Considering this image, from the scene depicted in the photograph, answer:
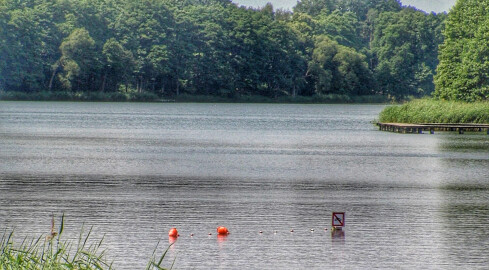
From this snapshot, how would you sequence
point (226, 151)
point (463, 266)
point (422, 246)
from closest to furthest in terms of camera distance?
point (463, 266) < point (422, 246) < point (226, 151)

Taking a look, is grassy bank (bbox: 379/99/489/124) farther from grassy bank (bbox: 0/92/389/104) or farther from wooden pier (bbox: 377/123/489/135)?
grassy bank (bbox: 0/92/389/104)

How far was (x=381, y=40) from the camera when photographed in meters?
147

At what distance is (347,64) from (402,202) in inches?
4185

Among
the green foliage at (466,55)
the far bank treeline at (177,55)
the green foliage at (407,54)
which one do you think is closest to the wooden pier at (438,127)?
the green foliage at (466,55)

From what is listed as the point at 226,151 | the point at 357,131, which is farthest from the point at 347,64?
the point at 226,151

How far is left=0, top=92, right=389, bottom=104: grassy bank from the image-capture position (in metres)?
118

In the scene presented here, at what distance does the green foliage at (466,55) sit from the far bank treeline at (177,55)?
2110 inches

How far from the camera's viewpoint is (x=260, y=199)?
23.2 metres

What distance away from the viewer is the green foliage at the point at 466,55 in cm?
6838

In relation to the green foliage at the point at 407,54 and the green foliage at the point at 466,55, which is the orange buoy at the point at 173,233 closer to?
the green foliage at the point at 466,55

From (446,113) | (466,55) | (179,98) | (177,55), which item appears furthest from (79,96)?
(446,113)

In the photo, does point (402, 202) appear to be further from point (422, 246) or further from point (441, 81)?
point (441, 81)

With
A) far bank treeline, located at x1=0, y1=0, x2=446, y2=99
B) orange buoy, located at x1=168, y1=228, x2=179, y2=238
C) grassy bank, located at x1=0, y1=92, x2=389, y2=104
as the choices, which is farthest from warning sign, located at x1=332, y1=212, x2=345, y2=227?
grassy bank, located at x1=0, y1=92, x2=389, y2=104

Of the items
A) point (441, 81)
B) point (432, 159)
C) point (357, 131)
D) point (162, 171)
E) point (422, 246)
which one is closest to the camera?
point (422, 246)
